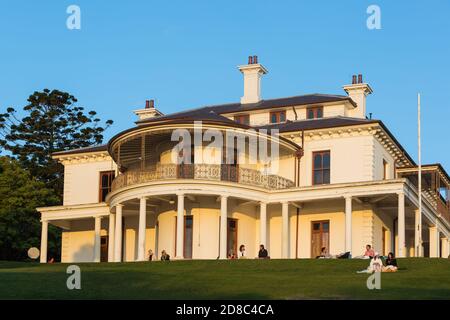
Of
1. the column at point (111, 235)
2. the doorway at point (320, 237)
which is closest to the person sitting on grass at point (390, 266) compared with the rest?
the doorway at point (320, 237)

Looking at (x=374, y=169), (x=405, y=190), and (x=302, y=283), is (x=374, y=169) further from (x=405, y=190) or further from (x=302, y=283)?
(x=302, y=283)

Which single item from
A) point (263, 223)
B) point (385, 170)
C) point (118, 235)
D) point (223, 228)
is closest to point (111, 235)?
point (118, 235)

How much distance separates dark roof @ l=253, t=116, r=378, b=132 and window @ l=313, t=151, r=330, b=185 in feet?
4.96

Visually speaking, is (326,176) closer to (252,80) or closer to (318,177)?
(318,177)

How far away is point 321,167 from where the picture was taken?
53031 mm

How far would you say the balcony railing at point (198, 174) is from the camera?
4916 cm

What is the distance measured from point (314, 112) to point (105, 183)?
12.9 meters

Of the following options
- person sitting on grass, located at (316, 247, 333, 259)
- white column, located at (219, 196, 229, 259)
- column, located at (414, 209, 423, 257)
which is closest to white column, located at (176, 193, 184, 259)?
white column, located at (219, 196, 229, 259)

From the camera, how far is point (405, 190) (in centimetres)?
4850

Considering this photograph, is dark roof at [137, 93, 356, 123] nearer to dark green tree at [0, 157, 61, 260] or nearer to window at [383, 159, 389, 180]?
window at [383, 159, 389, 180]

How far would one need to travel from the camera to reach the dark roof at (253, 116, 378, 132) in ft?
172

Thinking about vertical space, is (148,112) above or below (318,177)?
above

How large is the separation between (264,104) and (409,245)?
39.1 ft

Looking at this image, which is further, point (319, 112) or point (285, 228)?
point (319, 112)
